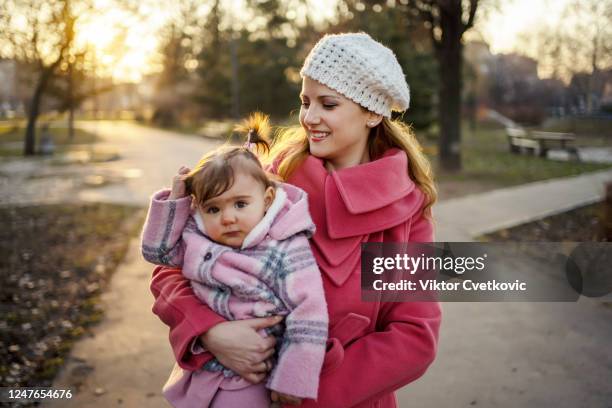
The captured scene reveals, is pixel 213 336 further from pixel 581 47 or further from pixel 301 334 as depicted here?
pixel 581 47

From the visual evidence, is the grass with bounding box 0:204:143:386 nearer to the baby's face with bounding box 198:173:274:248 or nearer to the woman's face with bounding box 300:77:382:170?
the baby's face with bounding box 198:173:274:248

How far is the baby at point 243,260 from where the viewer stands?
1.56 metres

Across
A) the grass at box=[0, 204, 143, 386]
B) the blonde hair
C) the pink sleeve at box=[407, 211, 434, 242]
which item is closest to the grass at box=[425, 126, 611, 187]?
the grass at box=[0, 204, 143, 386]

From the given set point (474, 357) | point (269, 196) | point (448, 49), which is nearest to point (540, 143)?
point (448, 49)

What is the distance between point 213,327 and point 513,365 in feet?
9.84

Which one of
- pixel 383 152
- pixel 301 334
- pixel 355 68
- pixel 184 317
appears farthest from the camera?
pixel 383 152

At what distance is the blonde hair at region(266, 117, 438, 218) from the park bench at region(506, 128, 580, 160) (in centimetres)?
1587

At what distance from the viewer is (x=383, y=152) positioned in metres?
2.09

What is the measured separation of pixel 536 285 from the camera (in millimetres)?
5352

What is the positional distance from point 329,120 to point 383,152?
0.33 meters

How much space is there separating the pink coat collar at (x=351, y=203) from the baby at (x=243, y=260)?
3.1 inches

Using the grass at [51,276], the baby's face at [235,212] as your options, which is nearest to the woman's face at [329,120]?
the baby's face at [235,212]

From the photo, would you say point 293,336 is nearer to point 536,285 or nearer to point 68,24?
point 536,285

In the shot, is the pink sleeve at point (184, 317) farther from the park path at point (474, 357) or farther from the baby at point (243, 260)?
the park path at point (474, 357)
